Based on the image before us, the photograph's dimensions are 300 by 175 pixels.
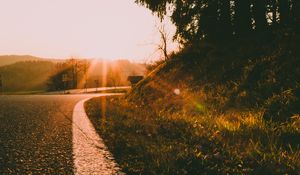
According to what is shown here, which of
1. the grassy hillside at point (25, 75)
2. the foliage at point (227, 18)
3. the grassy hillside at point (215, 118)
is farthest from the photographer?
the grassy hillside at point (25, 75)

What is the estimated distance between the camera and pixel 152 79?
1288 cm

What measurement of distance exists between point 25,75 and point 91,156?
160m

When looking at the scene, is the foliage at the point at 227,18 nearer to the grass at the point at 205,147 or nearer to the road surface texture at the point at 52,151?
the grass at the point at 205,147

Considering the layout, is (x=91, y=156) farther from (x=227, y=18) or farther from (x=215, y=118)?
(x=227, y=18)

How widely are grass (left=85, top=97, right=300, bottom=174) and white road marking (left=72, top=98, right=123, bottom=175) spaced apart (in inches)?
4.0

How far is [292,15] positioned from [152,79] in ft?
17.8

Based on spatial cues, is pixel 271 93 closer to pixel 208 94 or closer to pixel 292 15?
pixel 208 94

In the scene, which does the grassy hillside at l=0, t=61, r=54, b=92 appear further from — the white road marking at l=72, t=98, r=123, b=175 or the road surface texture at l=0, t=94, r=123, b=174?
the white road marking at l=72, t=98, r=123, b=175

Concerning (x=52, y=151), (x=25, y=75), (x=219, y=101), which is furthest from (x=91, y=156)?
(x=25, y=75)

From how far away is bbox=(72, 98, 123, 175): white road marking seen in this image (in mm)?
2877

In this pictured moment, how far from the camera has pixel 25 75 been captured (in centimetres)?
15300

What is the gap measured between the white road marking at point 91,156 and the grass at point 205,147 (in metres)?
0.10

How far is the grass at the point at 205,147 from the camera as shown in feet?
9.59

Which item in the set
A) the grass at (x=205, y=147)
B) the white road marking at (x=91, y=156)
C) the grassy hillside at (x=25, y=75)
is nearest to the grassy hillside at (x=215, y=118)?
the grass at (x=205, y=147)
